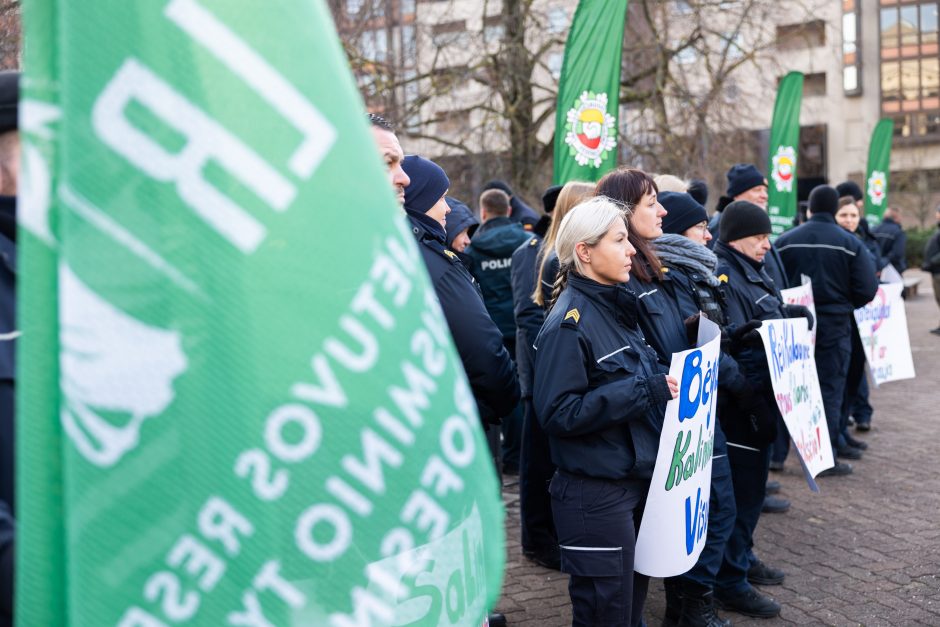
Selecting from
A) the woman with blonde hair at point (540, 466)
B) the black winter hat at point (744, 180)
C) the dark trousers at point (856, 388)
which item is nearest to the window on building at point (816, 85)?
the dark trousers at point (856, 388)

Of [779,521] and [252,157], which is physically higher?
[252,157]

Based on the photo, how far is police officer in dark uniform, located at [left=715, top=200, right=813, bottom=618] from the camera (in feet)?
15.5

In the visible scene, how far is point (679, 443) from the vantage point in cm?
361

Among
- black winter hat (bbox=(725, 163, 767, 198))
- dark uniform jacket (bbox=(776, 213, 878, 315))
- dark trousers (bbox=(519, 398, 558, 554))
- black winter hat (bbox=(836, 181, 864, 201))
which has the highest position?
black winter hat (bbox=(725, 163, 767, 198))

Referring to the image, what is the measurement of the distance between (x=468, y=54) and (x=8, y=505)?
17371 mm

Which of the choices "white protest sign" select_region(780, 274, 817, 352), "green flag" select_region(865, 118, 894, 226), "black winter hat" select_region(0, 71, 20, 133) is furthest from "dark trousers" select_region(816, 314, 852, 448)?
"green flag" select_region(865, 118, 894, 226)

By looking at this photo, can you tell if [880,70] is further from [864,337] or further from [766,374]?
[766,374]

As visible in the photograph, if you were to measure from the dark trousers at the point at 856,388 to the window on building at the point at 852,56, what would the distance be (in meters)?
45.2

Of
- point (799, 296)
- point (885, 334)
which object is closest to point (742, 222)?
point (799, 296)

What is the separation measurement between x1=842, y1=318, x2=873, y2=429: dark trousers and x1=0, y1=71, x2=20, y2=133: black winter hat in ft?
24.4

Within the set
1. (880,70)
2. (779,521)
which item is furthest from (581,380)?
(880,70)

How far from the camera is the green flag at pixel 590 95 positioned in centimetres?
702

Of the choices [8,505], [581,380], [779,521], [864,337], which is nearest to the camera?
[8,505]

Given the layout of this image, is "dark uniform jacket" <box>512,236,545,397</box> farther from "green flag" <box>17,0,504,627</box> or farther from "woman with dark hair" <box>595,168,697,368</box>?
"green flag" <box>17,0,504,627</box>
